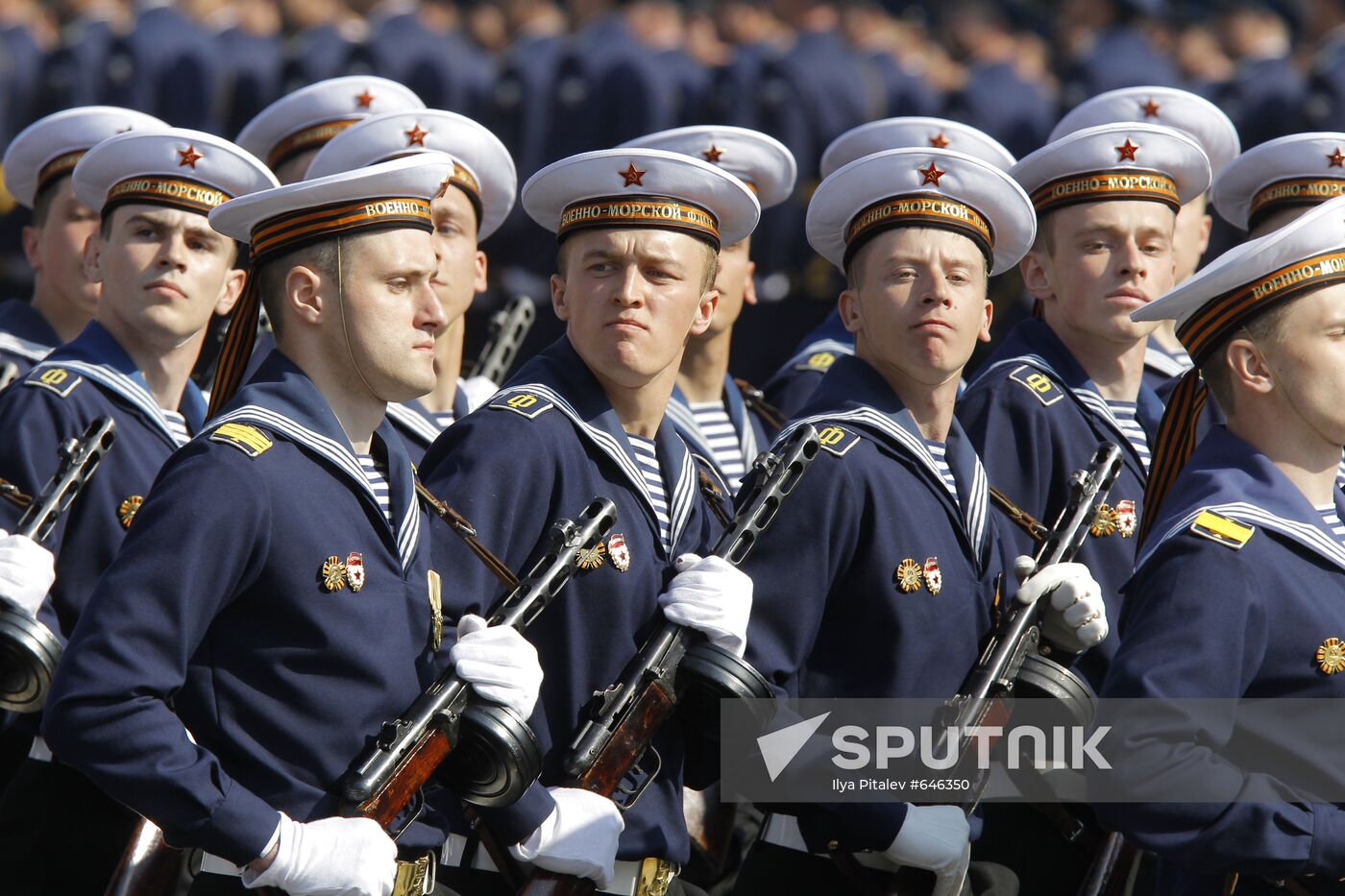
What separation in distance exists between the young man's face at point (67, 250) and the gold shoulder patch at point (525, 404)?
92.7 inches

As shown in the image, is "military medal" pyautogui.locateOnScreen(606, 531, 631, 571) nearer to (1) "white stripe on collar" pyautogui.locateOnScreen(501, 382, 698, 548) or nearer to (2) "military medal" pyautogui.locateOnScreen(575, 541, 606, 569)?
(2) "military medal" pyautogui.locateOnScreen(575, 541, 606, 569)

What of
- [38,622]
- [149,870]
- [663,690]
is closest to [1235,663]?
[663,690]

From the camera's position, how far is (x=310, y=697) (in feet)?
14.9

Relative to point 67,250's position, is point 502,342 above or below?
above

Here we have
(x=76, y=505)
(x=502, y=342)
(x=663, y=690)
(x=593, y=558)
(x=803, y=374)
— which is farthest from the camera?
(x=502, y=342)

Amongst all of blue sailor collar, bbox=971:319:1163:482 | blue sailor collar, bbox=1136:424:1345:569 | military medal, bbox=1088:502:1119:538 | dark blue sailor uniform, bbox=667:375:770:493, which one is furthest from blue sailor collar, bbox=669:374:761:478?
blue sailor collar, bbox=1136:424:1345:569

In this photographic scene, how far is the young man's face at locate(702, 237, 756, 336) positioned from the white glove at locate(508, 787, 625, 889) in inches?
112

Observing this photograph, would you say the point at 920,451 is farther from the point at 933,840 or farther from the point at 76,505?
the point at 76,505

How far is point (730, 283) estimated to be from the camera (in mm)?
7637

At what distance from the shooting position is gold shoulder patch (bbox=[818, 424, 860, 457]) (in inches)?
219

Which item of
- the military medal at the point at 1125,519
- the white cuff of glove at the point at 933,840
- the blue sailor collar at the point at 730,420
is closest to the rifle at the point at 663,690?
the white cuff of glove at the point at 933,840

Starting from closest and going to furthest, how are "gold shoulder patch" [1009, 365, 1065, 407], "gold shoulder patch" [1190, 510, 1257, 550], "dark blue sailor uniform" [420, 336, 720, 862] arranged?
"gold shoulder patch" [1190, 510, 1257, 550]
"dark blue sailor uniform" [420, 336, 720, 862]
"gold shoulder patch" [1009, 365, 1065, 407]

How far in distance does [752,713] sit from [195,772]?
1.54 metres

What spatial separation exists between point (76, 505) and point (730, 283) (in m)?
2.72
